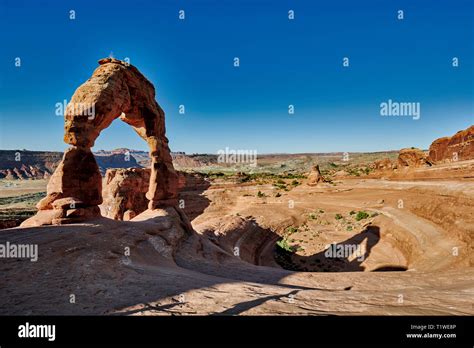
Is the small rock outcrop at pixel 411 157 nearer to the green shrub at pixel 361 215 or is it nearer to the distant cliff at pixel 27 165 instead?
the green shrub at pixel 361 215

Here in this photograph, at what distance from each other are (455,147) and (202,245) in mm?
51628

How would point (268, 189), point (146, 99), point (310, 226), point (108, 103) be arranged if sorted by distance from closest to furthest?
point (108, 103) → point (146, 99) → point (310, 226) → point (268, 189)

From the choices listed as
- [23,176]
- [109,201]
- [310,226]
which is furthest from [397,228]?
[23,176]

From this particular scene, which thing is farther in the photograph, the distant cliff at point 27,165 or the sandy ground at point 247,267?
the distant cliff at point 27,165

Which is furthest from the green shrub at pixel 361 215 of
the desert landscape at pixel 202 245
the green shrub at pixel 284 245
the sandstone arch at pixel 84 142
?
the sandstone arch at pixel 84 142

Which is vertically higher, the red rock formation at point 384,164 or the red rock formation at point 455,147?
the red rock formation at point 455,147

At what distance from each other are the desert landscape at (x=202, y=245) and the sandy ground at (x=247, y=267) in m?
0.05

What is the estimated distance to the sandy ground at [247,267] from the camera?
522cm

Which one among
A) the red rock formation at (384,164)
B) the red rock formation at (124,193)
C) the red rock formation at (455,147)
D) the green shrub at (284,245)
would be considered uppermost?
the red rock formation at (455,147)

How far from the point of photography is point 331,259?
20.1m

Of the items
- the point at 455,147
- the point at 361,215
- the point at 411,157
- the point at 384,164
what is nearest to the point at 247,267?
the point at 361,215

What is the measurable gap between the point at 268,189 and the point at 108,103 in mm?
36077

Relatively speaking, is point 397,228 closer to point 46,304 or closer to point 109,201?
point 46,304

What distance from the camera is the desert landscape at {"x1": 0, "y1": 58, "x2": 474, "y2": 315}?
17.8ft
